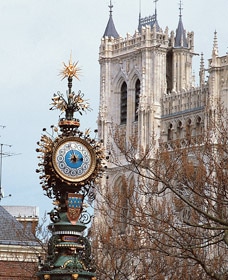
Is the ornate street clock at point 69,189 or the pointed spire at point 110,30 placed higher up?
the pointed spire at point 110,30

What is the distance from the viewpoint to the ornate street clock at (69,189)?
17.0 m

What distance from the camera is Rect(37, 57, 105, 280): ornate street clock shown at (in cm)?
1695

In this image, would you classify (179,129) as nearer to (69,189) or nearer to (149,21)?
(149,21)

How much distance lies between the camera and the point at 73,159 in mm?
17297

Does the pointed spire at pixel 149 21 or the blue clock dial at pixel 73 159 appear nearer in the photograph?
the blue clock dial at pixel 73 159

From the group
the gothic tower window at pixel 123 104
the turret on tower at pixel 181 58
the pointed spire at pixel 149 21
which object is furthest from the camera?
the gothic tower window at pixel 123 104

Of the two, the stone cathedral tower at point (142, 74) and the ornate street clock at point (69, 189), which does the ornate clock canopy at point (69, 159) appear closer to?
the ornate street clock at point (69, 189)

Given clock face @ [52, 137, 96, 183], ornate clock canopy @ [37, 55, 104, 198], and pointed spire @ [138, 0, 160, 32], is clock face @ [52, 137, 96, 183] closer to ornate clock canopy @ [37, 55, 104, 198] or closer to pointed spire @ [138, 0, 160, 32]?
ornate clock canopy @ [37, 55, 104, 198]

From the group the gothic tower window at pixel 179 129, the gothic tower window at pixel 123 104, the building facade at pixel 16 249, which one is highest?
the gothic tower window at pixel 123 104

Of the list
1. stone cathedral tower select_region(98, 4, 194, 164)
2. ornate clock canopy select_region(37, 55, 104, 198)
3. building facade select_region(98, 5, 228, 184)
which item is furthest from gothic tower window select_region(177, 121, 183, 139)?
ornate clock canopy select_region(37, 55, 104, 198)

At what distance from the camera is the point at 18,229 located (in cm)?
4853

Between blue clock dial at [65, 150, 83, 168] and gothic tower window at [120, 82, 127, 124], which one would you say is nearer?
blue clock dial at [65, 150, 83, 168]

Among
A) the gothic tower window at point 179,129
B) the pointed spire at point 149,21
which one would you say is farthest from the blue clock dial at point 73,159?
the pointed spire at point 149,21

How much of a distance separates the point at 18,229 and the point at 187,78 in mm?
44651
